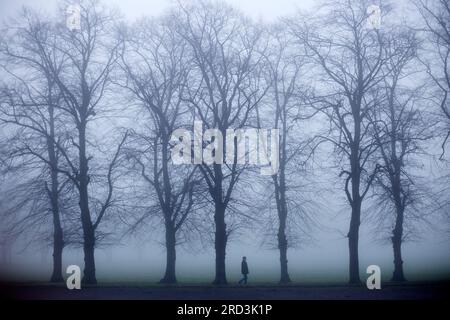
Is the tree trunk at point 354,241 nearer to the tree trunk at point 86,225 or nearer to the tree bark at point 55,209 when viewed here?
the tree trunk at point 86,225

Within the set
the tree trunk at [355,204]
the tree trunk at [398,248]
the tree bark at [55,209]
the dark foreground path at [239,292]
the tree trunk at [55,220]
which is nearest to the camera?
the dark foreground path at [239,292]

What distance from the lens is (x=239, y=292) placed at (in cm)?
1677

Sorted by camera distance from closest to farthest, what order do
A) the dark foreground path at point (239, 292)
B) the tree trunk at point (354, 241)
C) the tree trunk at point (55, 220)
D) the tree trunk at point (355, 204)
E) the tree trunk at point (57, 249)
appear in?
the dark foreground path at point (239, 292)
the tree trunk at point (354, 241)
the tree trunk at point (355, 204)
the tree trunk at point (55, 220)
the tree trunk at point (57, 249)

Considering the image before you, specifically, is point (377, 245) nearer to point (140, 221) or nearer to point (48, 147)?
point (140, 221)

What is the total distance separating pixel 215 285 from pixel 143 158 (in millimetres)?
7231

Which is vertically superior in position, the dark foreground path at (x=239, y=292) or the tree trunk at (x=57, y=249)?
the tree trunk at (x=57, y=249)

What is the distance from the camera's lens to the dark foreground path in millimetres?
14570

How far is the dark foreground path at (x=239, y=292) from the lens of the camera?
14.6 metres

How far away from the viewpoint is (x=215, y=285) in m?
19.4

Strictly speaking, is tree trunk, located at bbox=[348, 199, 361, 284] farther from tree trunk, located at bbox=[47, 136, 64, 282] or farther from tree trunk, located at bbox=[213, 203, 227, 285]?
tree trunk, located at bbox=[47, 136, 64, 282]

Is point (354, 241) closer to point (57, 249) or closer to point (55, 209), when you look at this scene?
point (55, 209)

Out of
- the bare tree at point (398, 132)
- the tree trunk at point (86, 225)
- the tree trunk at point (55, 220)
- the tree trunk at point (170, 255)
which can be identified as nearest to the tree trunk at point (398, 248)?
the bare tree at point (398, 132)
